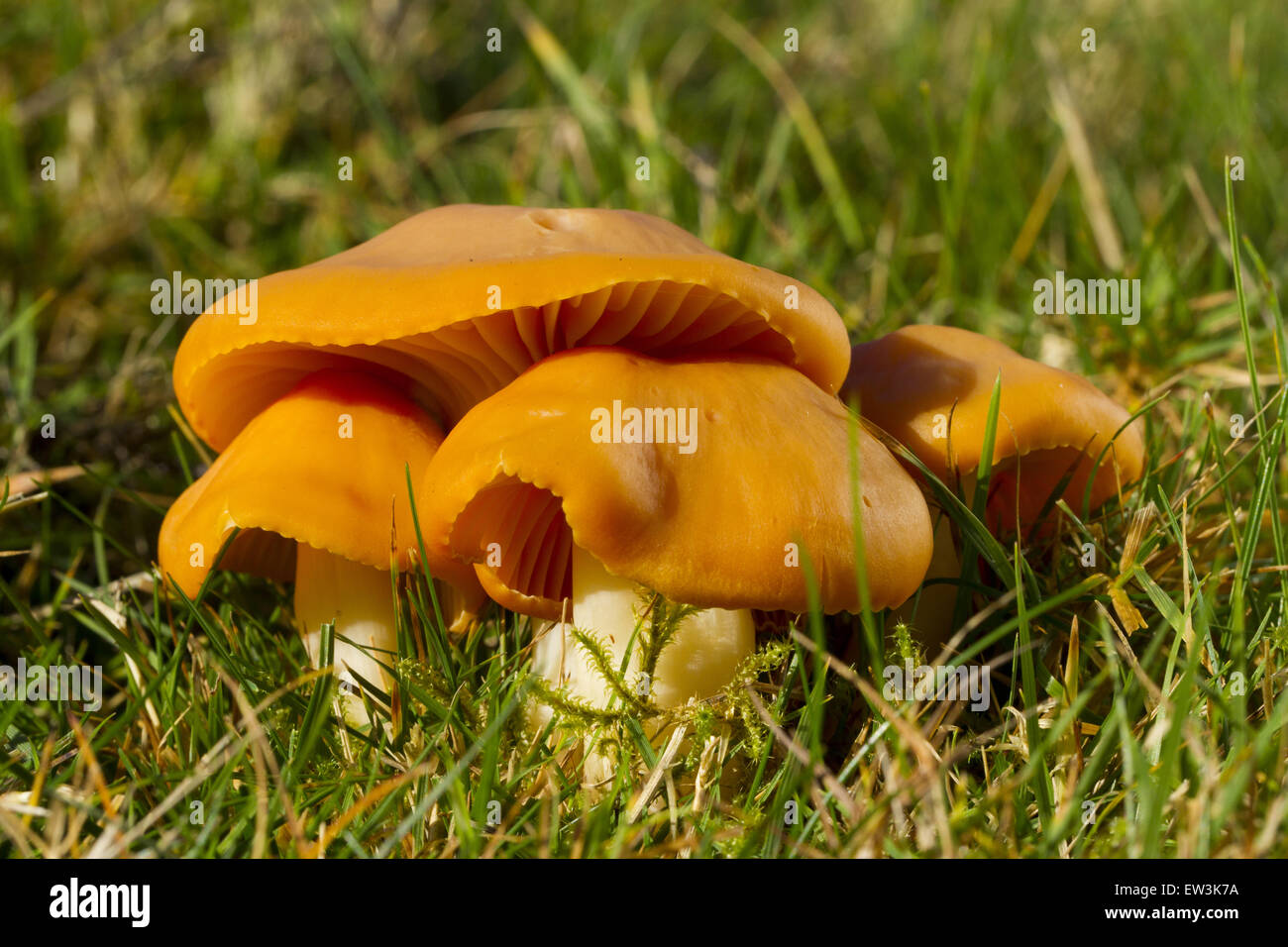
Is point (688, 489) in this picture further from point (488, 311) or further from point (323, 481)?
point (323, 481)

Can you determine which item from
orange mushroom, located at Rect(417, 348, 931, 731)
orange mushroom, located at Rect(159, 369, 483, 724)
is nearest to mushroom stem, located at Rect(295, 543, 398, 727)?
orange mushroom, located at Rect(159, 369, 483, 724)

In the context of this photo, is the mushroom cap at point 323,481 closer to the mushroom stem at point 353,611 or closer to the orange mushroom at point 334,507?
the orange mushroom at point 334,507

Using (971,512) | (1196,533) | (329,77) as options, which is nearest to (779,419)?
(971,512)

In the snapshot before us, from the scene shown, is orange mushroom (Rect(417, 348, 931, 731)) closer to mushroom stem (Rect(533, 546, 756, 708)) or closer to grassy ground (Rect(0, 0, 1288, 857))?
mushroom stem (Rect(533, 546, 756, 708))

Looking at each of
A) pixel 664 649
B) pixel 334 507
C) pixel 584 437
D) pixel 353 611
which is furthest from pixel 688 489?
pixel 353 611

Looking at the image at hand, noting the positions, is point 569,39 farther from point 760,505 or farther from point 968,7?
point 760,505
